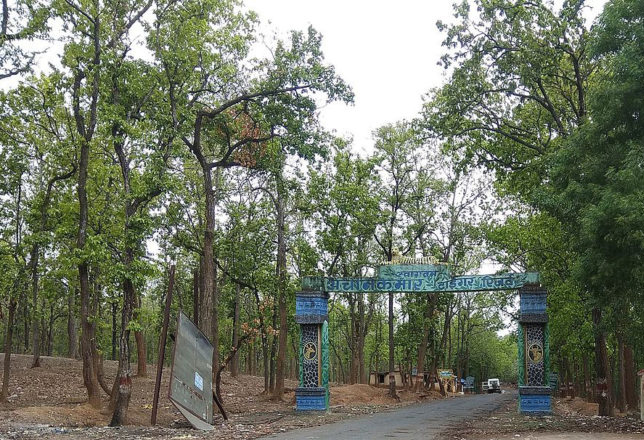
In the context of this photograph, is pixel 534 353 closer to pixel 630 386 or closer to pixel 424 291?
pixel 424 291

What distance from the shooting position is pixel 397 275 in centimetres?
2284

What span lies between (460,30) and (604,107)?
289 inches

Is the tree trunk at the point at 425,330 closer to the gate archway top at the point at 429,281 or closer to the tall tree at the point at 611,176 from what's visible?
the gate archway top at the point at 429,281

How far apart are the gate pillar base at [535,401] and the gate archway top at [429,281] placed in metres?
3.58

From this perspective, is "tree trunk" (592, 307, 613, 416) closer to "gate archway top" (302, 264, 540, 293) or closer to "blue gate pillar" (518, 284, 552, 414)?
"blue gate pillar" (518, 284, 552, 414)

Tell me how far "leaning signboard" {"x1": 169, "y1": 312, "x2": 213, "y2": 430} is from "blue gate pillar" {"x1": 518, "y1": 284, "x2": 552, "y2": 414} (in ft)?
37.2

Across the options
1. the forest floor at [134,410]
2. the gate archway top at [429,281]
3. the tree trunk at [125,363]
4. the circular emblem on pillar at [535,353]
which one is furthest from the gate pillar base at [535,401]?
the tree trunk at [125,363]

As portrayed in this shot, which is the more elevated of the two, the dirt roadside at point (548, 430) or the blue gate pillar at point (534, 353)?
the blue gate pillar at point (534, 353)

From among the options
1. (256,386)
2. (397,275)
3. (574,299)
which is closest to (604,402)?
(574,299)

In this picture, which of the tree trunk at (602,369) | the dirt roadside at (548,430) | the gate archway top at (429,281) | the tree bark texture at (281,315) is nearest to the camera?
the dirt roadside at (548,430)

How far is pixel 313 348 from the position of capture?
76.0ft

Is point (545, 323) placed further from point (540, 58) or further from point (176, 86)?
point (176, 86)

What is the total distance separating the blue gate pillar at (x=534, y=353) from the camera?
21578 mm

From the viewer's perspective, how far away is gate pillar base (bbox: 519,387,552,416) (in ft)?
70.4
